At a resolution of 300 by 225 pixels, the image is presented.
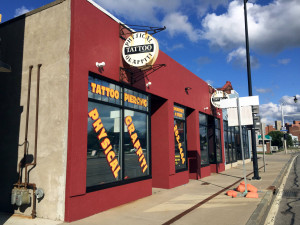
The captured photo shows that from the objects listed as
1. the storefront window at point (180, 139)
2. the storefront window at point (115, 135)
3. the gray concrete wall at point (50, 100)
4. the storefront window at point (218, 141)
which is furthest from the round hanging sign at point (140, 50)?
the storefront window at point (218, 141)

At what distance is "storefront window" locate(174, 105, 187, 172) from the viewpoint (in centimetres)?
1230

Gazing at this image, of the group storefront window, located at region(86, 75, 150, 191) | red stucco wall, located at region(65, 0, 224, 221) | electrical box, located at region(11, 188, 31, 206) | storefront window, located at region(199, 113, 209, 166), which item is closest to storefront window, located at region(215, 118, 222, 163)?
storefront window, located at region(199, 113, 209, 166)

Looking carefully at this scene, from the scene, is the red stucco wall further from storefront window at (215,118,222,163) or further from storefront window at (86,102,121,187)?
storefront window at (215,118,222,163)

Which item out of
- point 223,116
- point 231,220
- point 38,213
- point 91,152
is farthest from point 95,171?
point 223,116

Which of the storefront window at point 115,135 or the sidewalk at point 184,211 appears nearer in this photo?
the sidewalk at point 184,211

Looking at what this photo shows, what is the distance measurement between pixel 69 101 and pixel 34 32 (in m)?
2.71

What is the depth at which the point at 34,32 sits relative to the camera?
754 centimetres

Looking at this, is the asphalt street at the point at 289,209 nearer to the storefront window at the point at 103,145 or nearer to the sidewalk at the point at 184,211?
the sidewalk at the point at 184,211

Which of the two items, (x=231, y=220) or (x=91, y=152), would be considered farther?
(x=91, y=152)

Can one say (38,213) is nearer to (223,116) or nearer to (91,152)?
(91,152)

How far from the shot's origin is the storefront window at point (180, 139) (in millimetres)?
12305

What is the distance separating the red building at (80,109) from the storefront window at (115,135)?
0.09ft

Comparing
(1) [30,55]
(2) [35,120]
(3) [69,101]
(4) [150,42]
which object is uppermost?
(4) [150,42]

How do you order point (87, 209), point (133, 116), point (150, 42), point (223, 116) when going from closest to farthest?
point (87, 209), point (150, 42), point (133, 116), point (223, 116)
